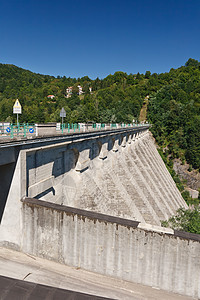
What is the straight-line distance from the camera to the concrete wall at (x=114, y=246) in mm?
6363

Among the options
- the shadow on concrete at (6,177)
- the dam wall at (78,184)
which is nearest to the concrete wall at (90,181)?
the dam wall at (78,184)

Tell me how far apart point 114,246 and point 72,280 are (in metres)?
1.77

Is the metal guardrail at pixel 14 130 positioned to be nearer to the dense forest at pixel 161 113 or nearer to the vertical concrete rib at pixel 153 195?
the vertical concrete rib at pixel 153 195

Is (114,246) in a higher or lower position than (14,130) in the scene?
lower

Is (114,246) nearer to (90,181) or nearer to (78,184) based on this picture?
(78,184)

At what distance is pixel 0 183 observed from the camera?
8.64 metres

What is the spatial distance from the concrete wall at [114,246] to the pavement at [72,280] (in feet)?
0.63

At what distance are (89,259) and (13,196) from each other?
3.83m

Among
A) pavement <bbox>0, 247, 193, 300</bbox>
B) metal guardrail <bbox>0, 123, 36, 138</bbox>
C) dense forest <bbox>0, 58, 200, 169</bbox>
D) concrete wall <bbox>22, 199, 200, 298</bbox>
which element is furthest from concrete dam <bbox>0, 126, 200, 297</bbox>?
dense forest <bbox>0, 58, 200, 169</bbox>

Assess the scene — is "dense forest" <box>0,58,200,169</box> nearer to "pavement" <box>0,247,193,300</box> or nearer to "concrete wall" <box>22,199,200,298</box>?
"concrete wall" <box>22,199,200,298</box>

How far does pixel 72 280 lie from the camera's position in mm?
6977

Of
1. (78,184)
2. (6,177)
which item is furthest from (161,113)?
(6,177)

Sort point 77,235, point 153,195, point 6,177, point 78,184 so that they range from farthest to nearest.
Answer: point 153,195 → point 78,184 → point 6,177 → point 77,235

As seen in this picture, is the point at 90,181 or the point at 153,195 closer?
the point at 90,181
